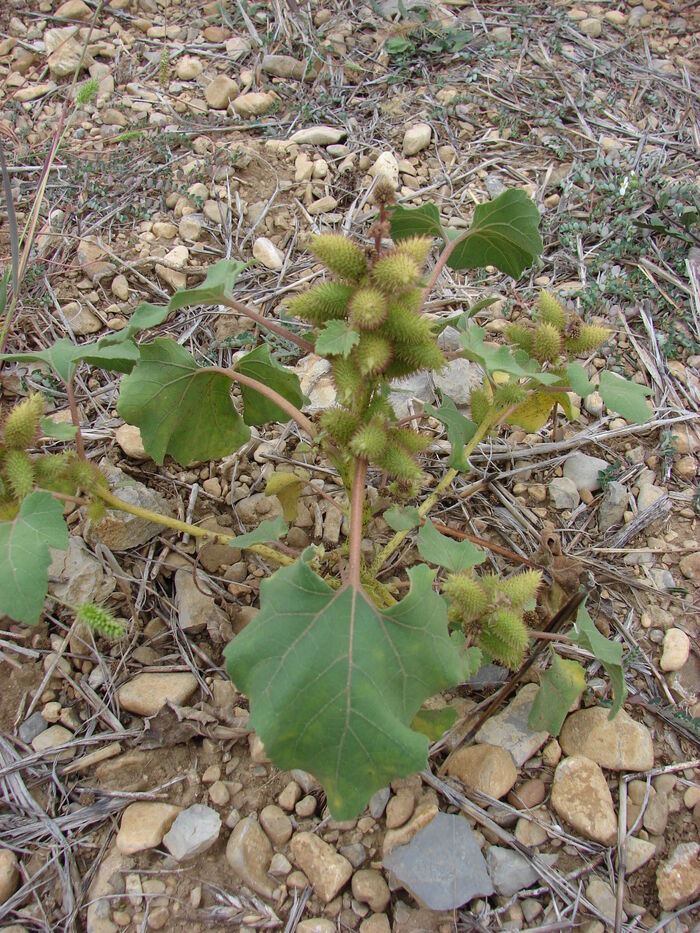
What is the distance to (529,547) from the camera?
2.37 meters

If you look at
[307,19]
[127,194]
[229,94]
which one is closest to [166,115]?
[229,94]

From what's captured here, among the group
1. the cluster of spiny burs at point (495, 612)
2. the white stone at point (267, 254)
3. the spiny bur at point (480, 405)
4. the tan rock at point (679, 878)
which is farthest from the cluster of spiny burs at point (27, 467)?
the tan rock at point (679, 878)

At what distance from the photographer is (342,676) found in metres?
1.53

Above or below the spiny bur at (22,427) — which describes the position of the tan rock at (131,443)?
below

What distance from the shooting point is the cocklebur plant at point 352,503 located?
4.91 feet

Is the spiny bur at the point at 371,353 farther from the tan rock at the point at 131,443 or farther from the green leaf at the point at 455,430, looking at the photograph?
the tan rock at the point at 131,443

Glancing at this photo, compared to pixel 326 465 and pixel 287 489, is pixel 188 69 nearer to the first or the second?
pixel 326 465

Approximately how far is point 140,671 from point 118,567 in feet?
1.14

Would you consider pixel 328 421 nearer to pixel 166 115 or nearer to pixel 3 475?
pixel 3 475

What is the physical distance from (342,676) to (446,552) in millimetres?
469

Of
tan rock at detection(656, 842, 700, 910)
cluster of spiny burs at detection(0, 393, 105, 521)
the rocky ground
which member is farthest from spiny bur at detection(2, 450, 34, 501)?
tan rock at detection(656, 842, 700, 910)

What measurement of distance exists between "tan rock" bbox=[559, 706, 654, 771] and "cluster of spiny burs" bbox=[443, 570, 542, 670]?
1.02 ft

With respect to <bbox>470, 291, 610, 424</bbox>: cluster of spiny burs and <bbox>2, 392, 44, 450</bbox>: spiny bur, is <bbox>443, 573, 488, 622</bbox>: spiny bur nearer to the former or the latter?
<bbox>470, 291, 610, 424</bbox>: cluster of spiny burs

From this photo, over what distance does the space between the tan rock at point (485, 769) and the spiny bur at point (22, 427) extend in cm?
133
